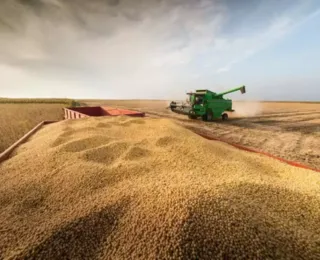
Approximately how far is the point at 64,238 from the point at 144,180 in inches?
32.3

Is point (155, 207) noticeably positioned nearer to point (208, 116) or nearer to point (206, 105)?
point (206, 105)

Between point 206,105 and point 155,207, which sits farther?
point 206,105

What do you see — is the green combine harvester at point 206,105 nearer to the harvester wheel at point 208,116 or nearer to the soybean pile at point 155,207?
the harvester wheel at point 208,116

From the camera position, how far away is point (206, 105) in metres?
10.4

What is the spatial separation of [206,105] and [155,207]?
365 inches

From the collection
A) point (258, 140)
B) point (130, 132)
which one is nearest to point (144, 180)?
point (130, 132)

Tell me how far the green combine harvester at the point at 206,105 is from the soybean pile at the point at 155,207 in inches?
305

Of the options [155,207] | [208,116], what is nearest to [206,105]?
[208,116]

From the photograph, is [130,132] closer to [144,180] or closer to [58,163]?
[58,163]

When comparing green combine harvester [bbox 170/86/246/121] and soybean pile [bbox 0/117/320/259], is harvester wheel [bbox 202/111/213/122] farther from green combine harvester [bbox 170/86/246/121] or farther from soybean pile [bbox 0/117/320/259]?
soybean pile [bbox 0/117/320/259]

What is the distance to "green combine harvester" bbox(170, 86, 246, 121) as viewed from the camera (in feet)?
34.1

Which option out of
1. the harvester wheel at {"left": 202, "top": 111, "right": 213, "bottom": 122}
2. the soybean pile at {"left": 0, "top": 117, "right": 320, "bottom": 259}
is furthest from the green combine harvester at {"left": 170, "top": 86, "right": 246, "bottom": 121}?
the soybean pile at {"left": 0, "top": 117, "right": 320, "bottom": 259}

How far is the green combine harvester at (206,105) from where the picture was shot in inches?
410

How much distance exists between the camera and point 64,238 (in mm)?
1387
